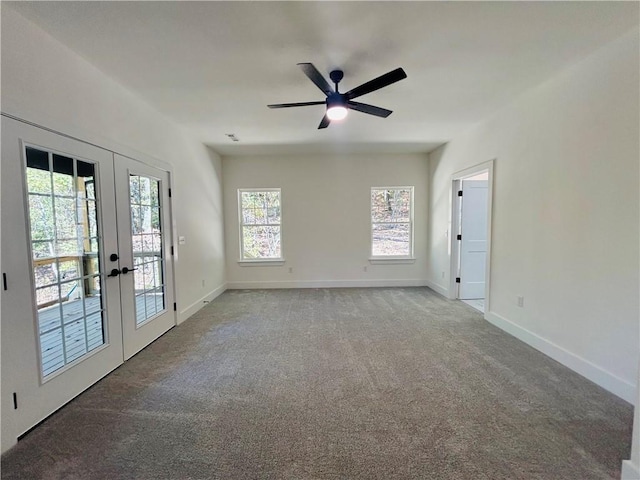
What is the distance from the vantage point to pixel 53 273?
2.02 metres

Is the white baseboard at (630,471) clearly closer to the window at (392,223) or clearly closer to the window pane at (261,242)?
the window at (392,223)

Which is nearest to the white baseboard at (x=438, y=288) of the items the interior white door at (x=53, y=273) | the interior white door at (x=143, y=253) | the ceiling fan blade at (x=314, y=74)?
the ceiling fan blade at (x=314, y=74)

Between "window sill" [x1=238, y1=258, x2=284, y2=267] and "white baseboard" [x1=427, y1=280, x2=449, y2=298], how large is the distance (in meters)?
2.96

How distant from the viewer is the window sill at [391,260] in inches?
225

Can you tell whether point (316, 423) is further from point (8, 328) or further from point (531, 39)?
point (531, 39)

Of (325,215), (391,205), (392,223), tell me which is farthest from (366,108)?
(392,223)

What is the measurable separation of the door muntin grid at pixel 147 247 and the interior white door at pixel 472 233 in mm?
4422

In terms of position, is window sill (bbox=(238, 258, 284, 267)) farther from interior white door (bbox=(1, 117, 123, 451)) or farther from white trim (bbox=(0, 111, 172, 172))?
interior white door (bbox=(1, 117, 123, 451))

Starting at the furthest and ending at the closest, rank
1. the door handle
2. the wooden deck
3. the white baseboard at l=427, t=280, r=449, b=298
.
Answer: the white baseboard at l=427, t=280, r=449, b=298 → the door handle → the wooden deck

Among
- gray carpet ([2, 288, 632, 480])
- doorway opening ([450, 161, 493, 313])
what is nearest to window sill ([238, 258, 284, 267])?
gray carpet ([2, 288, 632, 480])

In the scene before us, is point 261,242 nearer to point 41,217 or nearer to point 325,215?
point 325,215

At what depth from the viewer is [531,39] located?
6.77 feet

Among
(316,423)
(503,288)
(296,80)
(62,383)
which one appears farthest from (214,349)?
(503,288)

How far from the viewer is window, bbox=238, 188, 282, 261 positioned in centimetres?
570
